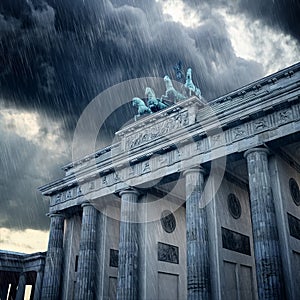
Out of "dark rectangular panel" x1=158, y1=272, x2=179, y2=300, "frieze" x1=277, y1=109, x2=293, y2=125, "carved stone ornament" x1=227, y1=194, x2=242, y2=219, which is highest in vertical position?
"frieze" x1=277, y1=109, x2=293, y2=125

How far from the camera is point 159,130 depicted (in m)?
26.8

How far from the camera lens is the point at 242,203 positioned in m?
25.7

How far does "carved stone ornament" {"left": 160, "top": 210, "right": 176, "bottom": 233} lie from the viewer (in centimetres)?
2754

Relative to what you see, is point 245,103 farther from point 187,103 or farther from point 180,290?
point 180,290

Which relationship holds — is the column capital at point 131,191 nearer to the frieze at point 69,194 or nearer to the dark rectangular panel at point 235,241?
the frieze at point 69,194

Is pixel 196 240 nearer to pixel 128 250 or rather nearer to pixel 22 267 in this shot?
pixel 128 250

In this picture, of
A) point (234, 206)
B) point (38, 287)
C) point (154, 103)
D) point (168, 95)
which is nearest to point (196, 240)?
point (234, 206)

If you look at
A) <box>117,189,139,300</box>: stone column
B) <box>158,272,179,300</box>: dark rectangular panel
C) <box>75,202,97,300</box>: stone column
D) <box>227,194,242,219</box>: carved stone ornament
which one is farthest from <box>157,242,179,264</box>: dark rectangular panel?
<box>227,194,242,219</box>: carved stone ornament

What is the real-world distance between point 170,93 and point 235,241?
12.4 m

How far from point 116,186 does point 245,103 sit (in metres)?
11.4

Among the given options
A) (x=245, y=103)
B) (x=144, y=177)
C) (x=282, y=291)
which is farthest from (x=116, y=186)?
(x=282, y=291)

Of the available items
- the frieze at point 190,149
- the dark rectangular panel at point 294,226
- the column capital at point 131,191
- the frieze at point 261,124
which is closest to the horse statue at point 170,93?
the frieze at point 190,149

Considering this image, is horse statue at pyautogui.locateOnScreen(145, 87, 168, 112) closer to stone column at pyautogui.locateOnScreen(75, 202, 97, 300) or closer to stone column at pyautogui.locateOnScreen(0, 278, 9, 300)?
stone column at pyautogui.locateOnScreen(75, 202, 97, 300)

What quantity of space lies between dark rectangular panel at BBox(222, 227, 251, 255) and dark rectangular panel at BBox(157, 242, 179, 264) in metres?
5.54
